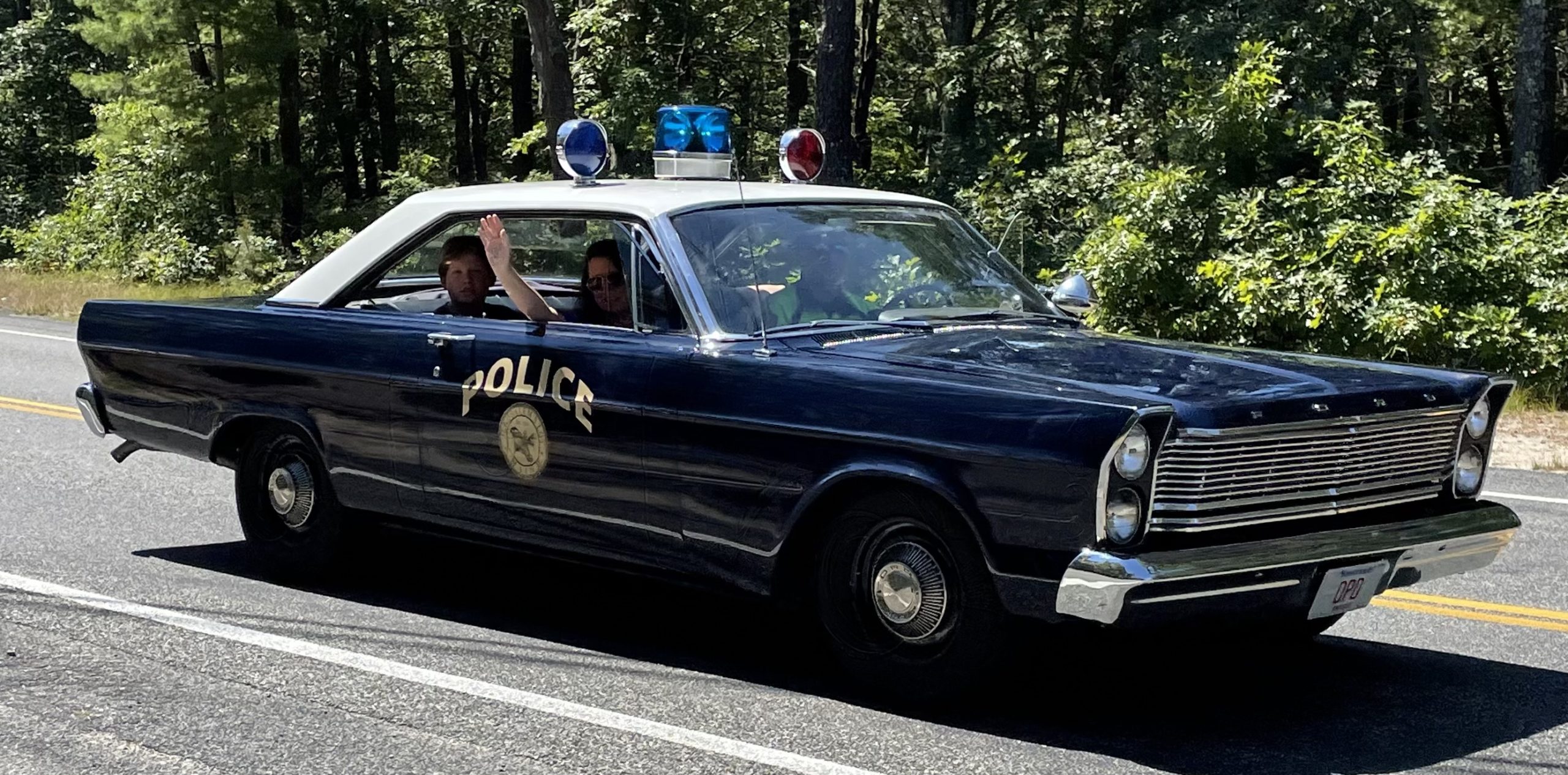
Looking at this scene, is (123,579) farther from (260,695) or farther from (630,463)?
(630,463)

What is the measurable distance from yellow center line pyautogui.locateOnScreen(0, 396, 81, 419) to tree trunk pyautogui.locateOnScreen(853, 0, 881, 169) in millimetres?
22943

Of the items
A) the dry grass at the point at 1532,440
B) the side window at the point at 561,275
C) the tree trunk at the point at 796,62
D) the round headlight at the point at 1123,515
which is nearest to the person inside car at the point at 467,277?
the side window at the point at 561,275

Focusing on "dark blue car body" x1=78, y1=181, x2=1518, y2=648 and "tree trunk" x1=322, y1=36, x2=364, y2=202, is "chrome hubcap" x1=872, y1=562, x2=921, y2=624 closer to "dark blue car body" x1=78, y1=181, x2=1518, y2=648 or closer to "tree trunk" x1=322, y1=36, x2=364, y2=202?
"dark blue car body" x1=78, y1=181, x2=1518, y2=648

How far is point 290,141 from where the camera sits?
1507 inches

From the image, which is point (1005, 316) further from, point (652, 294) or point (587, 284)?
point (587, 284)

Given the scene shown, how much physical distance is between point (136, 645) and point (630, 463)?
5.65 ft

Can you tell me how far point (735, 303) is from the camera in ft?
18.7

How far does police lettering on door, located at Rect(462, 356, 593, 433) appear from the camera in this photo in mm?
5789

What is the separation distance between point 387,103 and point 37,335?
86.4ft

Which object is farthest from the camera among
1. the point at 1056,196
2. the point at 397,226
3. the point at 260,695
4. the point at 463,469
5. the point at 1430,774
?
the point at 1056,196

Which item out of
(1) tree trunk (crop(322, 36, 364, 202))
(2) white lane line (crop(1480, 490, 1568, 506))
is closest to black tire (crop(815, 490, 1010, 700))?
(2) white lane line (crop(1480, 490, 1568, 506))

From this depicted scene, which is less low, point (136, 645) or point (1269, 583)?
point (1269, 583)

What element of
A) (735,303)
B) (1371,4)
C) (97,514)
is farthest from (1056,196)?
(735,303)

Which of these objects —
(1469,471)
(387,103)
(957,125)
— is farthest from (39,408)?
(387,103)
